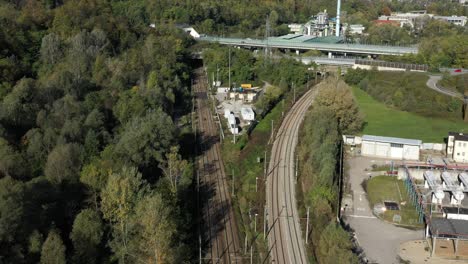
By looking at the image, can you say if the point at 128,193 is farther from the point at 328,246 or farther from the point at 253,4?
the point at 253,4

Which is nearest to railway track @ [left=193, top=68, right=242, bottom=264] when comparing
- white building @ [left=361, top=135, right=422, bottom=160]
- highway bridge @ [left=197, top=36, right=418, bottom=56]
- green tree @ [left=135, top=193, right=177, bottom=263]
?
green tree @ [left=135, top=193, right=177, bottom=263]

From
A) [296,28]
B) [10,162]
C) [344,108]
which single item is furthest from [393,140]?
[296,28]

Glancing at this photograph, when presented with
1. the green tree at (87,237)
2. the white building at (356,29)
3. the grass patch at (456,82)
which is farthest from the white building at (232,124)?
the white building at (356,29)

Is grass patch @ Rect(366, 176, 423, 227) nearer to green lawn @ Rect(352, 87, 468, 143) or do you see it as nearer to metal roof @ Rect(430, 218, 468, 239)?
metal roof @ Rect(430, 218, 468, 239)

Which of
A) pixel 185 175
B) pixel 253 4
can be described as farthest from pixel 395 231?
pixel 253 4

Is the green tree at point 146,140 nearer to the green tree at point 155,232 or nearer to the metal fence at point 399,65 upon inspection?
the green tree at point 155,232
